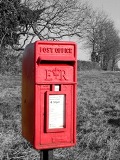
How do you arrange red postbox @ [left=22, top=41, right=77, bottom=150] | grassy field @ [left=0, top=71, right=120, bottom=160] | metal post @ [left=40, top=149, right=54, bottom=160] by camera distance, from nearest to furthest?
red postbox @ [left=22, top=41, right=77, bottom=150], metal post @ [left=40, top=149, right=54, bottom=160], grassy field @ [left=0, top=71, right=120, bottom=160]

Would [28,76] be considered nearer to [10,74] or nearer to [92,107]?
[92,107]

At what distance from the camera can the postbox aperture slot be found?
10.2ft

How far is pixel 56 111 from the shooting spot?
125 inches

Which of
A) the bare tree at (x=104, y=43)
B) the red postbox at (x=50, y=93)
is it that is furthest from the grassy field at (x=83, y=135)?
the bare tree at (x=104, y=43)

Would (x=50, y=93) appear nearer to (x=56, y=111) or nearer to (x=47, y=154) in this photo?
(x=56, y=111)

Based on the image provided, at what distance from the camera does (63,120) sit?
3205 millimetres

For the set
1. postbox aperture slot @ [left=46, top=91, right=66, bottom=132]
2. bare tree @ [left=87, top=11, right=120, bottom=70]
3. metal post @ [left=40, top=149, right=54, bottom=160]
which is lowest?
metal post @ [left=40, top=149, right=54, bottom=160]

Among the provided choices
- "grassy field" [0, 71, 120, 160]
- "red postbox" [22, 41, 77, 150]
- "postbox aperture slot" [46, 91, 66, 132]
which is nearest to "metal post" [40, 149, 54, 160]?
"red postbox" [22, 41, 77, 150]

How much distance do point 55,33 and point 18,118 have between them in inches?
594

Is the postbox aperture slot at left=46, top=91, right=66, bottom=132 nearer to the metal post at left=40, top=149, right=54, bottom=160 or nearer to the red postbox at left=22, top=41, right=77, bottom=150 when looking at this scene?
the red postbox at left=22, top=41, right=77, bottom=150

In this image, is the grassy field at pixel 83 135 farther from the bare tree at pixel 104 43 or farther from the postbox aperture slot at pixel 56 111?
the bare tree at pixel 104 43

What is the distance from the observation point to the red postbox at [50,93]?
3.07 metres

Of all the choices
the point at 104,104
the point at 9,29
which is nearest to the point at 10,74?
the point at 9,29

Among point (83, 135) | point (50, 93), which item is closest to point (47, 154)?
point (50, 93)
